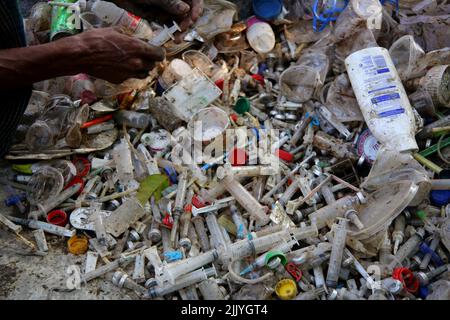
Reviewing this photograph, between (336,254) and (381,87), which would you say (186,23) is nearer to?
(381,87)

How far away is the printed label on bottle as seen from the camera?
3.66 metres

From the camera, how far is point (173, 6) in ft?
13.3

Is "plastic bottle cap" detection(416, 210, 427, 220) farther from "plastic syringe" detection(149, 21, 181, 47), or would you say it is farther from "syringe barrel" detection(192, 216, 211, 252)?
"plastic syringe" detection(149, 21, 181, 47)

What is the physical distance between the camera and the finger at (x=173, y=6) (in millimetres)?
4059

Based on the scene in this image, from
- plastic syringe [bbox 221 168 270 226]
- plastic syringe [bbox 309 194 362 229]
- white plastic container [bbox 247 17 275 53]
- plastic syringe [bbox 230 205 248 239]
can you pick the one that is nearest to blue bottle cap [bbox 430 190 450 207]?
plastic syringe [bbox 309 194 362 229]

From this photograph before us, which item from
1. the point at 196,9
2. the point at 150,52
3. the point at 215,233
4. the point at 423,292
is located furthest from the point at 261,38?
the point at 423,292

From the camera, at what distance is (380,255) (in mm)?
3199

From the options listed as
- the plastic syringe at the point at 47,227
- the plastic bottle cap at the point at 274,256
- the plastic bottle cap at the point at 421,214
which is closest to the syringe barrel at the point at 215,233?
the plastic bottle cap at the point at 274,256

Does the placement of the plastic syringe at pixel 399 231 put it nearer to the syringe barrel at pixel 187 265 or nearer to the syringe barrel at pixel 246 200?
the syringe barrel at pixel 246 200

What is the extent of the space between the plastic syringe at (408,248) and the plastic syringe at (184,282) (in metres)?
1.12

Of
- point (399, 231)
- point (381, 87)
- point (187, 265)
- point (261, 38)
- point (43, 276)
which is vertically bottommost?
point (43, 276)

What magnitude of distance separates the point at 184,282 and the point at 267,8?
2783mm

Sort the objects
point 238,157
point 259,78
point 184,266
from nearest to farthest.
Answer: point 184,266 < point 238,157 < point 259,78

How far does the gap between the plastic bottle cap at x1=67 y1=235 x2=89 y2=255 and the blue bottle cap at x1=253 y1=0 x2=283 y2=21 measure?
261 centimetres
